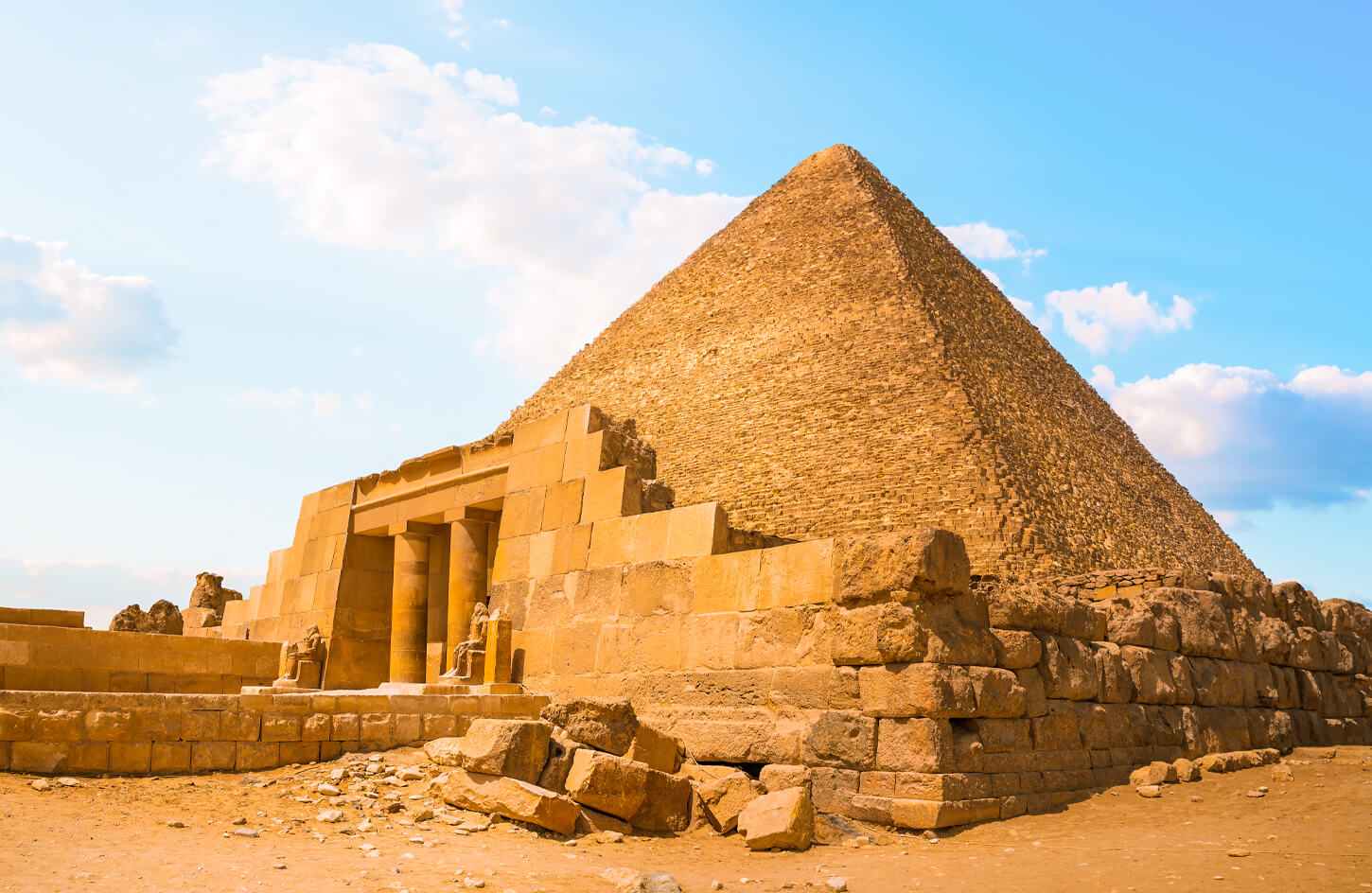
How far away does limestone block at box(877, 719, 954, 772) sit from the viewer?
6.55 metres

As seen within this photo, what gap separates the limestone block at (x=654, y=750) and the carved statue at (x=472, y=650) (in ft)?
7.96

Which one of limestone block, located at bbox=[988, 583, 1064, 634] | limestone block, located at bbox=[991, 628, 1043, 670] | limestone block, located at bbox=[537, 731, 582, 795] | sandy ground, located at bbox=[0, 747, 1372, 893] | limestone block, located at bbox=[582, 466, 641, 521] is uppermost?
limestone block, located at bbox=[582, 466, 641, 521]

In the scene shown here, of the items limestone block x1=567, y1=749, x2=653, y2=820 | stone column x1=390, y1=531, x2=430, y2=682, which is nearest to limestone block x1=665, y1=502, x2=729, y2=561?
limestone block x1=567, y1=749, x2=653, y2=820

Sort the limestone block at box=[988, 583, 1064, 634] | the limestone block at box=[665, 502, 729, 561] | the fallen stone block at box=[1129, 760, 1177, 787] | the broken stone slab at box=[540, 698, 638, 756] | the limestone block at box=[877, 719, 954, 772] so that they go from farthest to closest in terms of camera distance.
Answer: the limestone block at box=[665, 502, 729, 561], the fallen stone block at box=[1129, 760, 1177, 787], the limestone block at box=[988, 583, 1064, 634], the broken stone slab at box=[540, 698, 638, 756], the limestone block at box=[877, 719, 954, 772]

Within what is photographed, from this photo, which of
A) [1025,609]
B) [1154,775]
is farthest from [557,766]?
[1154,775]

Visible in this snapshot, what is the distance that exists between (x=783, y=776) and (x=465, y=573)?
4.77 metres

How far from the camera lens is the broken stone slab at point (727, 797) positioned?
6.75 m

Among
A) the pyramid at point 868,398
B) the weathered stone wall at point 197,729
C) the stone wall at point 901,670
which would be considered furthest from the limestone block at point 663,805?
the pyramid at point 868,398

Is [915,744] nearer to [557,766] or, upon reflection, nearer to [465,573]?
[557,766]

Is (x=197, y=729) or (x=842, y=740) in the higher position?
(x=842, y=740)

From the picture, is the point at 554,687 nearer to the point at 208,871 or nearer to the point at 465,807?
the point at 465,807

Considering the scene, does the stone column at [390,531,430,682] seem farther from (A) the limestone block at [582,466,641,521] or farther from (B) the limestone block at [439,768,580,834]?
(B) the limestone block at [439,768,580,834]

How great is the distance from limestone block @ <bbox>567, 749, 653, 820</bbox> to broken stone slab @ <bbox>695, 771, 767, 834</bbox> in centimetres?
47

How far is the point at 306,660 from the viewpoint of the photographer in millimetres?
10367
